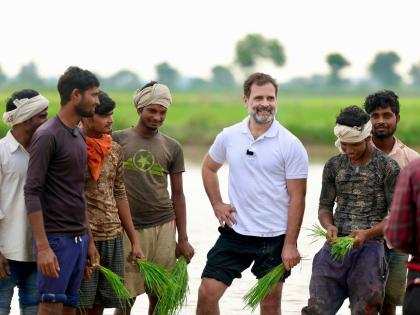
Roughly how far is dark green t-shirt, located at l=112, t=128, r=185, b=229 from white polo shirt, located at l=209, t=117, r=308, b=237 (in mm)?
583

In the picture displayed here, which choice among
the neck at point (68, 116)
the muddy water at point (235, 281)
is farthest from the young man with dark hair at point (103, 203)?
the muddy water at point (235, 281)

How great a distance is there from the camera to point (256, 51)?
95.4 m

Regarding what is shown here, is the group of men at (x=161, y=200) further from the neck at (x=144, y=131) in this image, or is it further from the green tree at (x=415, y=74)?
the green tree at (x=415, y=74)

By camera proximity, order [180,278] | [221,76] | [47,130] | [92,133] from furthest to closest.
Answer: [221,76], [180,278], [92,133], [47,130]

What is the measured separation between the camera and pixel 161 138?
8.06m

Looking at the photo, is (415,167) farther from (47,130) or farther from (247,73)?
(247,73)

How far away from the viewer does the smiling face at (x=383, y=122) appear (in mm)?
7977

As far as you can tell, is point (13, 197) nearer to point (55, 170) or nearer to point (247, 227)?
point (55, 170)

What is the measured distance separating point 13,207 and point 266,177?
1611 mm

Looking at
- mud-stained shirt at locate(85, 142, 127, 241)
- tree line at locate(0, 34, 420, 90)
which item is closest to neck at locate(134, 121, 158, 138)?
mud-stained shirt at locate(85, 142, 127, 241)

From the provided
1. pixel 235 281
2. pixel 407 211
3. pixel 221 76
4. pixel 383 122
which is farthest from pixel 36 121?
pixel 221 76

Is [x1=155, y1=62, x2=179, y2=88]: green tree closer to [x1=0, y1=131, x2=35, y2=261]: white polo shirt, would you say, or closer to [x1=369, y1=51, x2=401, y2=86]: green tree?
[x1=369, y1=51, x2=401, y2=86]: green tree

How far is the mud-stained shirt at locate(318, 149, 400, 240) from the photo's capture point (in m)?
7.42

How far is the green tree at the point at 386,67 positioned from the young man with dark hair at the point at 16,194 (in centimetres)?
9617
